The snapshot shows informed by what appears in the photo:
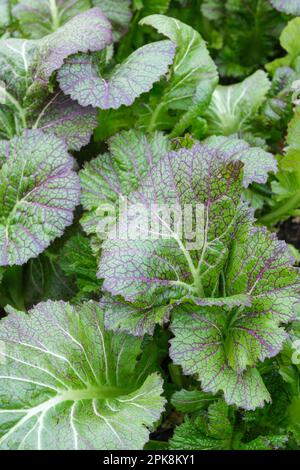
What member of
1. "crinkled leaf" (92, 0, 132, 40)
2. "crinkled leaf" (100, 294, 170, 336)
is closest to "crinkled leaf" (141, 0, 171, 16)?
"crinkled leaf" (92, 0, 132, 40)

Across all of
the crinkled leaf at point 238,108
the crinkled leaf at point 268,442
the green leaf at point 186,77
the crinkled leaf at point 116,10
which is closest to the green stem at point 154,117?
the green leaf at point 186,77

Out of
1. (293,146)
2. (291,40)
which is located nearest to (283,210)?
(293,146)

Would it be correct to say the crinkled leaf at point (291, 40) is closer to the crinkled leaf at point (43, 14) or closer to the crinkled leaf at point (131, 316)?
the crinkled leaf at point (43, 14)

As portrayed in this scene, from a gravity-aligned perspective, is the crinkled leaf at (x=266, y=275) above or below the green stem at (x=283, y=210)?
above

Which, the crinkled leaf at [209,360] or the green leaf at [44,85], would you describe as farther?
the green leaf at [44,85]

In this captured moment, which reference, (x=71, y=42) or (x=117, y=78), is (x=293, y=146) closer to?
(x=117, y=78)

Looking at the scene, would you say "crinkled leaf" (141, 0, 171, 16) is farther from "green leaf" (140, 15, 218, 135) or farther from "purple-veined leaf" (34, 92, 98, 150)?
"purple-veined leaf" (34, 92, 98, 150)
